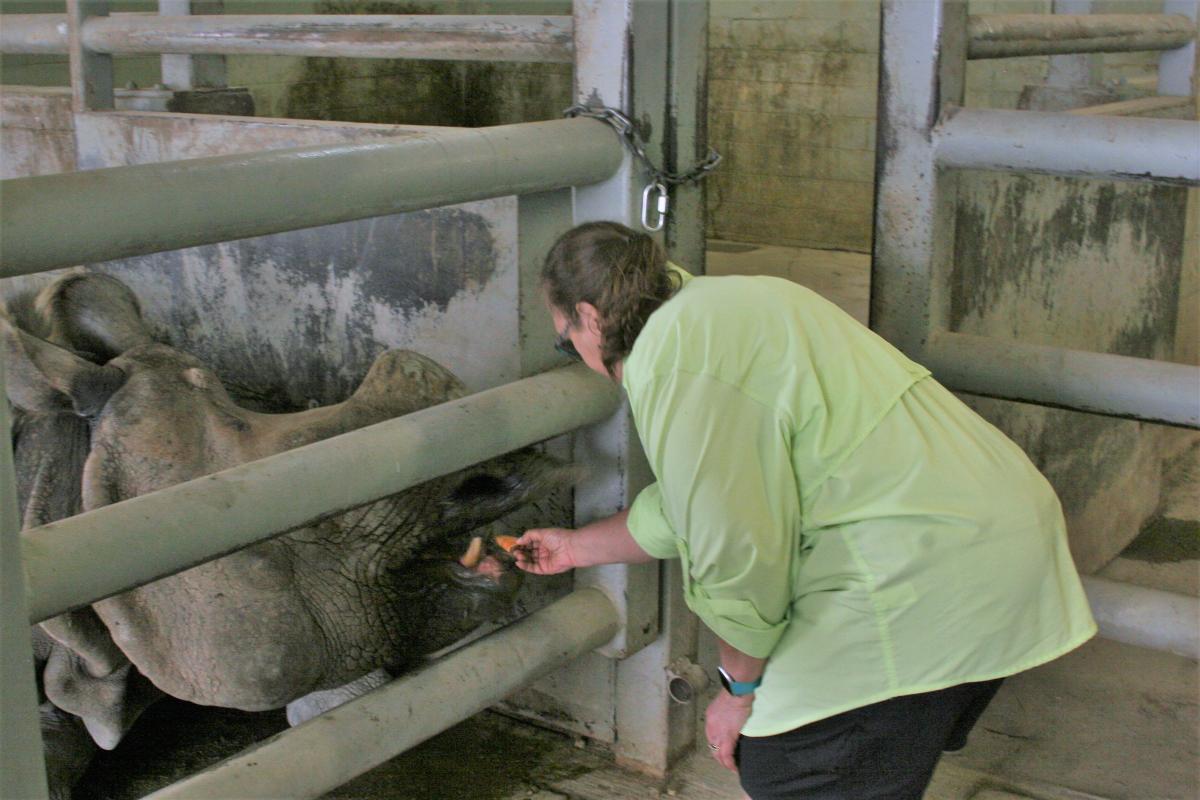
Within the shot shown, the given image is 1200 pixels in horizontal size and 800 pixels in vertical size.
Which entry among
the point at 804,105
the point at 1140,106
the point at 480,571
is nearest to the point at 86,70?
the point at 480,571

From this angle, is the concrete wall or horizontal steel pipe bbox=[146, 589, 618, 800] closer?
horizontal steel pipe bbox=[146, 589, 618, 800]

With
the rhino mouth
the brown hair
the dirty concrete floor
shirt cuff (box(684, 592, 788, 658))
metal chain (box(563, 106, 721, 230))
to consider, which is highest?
metal chain (box(563, 106, 721, 230))

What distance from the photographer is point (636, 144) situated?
87.0 inches

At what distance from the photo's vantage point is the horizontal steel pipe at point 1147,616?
1.92 m

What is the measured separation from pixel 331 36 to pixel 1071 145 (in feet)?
6.23

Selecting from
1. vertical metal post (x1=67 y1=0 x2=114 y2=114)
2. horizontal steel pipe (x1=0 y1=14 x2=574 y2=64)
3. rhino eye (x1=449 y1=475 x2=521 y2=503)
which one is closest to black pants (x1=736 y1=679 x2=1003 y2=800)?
rhino eye (x1=449 y1=475 x2=521 y2=503)

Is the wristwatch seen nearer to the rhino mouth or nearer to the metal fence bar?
the rhino mouth

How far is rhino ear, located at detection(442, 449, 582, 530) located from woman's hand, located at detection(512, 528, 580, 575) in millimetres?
97

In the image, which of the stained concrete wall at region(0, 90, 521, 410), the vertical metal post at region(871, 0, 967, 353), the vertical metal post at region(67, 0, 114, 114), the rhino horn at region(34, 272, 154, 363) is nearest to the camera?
the vertical metal post at region(871, 0, 967, 353)

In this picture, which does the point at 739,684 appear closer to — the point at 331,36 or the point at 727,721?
the point at 727,721

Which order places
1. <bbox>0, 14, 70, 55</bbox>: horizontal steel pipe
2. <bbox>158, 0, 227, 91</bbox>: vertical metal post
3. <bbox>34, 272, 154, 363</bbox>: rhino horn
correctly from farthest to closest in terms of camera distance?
<bbox>158, 0, 227, 91</bbox>: vertical metal post
<bbox>0, 14, 70, 55</bbox>: horizontal steel pipe
<bbox>34, 272, 154, 363</bbox>: rhino horn

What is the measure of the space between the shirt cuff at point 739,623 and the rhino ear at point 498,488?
0.40 metres

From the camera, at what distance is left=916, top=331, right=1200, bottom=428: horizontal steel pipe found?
6.23 feet

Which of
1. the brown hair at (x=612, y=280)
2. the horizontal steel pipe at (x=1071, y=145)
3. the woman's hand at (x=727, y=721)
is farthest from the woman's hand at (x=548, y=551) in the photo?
the horizontal steel pipe at (x=1071, y=145)
